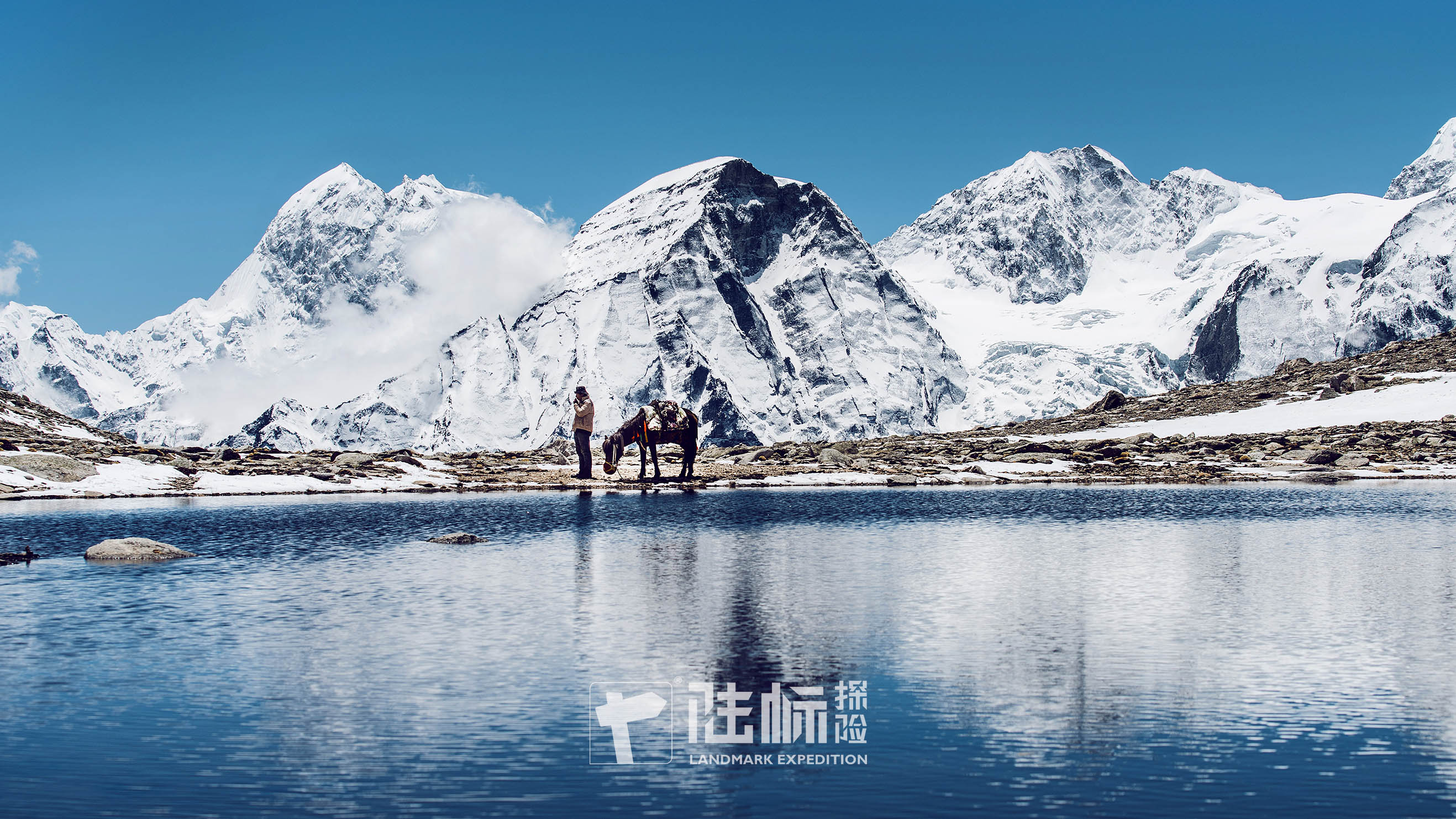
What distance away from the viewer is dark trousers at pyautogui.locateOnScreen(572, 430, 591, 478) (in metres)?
82.9

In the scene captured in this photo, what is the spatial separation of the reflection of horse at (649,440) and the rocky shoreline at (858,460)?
1.70 meters

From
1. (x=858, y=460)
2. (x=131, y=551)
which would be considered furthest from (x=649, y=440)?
(x=131, y=551)

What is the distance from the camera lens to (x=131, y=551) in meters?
39.9

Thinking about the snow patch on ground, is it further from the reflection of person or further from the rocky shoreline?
the reflection of person

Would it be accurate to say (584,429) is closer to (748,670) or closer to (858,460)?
(858,460)

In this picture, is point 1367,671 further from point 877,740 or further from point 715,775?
point 715,775

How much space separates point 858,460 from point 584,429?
27234 mm

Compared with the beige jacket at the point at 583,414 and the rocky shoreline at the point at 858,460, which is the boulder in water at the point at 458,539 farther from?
the rocky shoreline at the point at 858,460

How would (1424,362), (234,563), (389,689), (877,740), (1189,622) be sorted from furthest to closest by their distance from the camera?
1. (1424,362)
2. (234,563)
3. (1189,622)
4. (389,689)
5. (877,740)

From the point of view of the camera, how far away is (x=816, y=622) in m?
28.5

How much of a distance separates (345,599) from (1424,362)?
13315 cm

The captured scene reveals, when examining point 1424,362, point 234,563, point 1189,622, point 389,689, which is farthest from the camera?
point 1424,362

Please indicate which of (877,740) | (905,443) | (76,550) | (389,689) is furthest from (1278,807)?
(905,443)

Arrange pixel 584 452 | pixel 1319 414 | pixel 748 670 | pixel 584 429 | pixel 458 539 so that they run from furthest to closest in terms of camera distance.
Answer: pixel 1319 414
pixel 584 452
pixel 584 429
pixel 458 539
pixel 748 670
